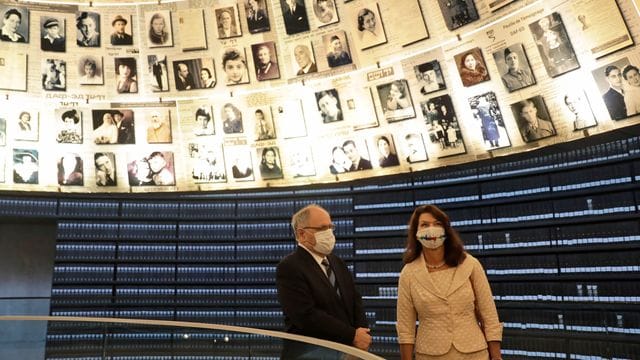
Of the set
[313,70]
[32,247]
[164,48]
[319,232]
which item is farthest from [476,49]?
[32,247]

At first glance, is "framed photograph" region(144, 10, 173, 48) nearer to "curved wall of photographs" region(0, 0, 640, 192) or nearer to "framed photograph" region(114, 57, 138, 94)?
"curved wall of photographs" region(0, 0, 640, 192)

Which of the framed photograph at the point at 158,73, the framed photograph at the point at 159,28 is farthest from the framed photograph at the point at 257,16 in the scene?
the framed photograph at the point at 158,73

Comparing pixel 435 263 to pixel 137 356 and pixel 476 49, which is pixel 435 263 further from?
pixel 476 49

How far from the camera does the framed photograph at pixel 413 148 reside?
451cm

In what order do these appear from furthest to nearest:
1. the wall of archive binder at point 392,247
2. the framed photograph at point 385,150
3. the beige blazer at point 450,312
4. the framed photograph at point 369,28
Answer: the wall of archive binder at point 392,247 → the framed photograph at point 385,150 → the framed photograph at point 369,28 → the beige blazer at point 450,312

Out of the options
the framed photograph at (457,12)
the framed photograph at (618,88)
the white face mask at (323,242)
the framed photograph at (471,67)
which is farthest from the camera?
the framed photograph at (471,67)

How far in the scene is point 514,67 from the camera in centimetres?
409

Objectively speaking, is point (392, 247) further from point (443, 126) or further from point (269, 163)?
point (443, 126)

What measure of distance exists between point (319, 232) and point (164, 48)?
Result: 2.94m

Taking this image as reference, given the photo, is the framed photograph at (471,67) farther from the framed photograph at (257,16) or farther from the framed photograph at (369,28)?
the framed photograph at (257,16)

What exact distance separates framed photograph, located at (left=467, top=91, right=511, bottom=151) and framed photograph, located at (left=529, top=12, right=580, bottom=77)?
1.35 ft

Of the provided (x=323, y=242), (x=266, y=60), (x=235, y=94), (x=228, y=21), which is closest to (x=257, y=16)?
(x=228, y=21)

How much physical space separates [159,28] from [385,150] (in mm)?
2014

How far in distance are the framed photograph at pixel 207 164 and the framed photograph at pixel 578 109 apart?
8.31ft
